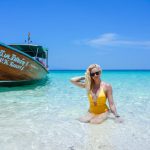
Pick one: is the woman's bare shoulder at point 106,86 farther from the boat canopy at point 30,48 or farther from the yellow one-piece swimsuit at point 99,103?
the boat canopy at point 30,48

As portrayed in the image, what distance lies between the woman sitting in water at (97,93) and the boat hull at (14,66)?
5.63m

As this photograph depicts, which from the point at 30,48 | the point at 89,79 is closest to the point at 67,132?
the point at 89,79

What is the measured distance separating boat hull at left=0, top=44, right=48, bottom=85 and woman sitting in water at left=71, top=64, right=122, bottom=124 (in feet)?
18.5

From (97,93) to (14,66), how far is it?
20.1ft

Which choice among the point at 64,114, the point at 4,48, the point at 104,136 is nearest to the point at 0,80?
the point at 4,48

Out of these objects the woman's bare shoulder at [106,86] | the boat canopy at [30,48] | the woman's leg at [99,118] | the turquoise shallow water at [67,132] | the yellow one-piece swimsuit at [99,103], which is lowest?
the turquoise shallow water at [67,132]

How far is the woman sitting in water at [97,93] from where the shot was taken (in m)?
3.71

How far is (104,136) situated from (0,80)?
7.01 meters

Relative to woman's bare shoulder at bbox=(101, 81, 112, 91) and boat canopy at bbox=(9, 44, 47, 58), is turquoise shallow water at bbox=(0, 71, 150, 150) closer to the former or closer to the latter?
woman's bare shoulder at bbox=(101, 81, 112, 91)

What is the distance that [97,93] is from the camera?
3.86m

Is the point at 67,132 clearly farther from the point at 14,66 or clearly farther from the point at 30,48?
the point at 30,48

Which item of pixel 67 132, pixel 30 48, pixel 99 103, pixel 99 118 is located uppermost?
pixel 30 48

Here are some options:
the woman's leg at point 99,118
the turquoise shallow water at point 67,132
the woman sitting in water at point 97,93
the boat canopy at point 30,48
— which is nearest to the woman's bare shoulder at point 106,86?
the woman sitting in water at point 97,93

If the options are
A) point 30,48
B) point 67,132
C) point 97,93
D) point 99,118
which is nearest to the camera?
point 67,132
